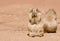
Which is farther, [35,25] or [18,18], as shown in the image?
[18,18]

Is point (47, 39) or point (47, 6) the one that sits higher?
point (47, 6)

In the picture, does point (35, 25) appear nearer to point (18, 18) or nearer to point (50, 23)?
point (50, 23)

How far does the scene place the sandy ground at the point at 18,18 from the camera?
1.32 meters

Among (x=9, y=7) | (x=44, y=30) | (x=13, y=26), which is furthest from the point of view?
(x=9, y=7)

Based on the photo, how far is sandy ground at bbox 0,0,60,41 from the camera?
1.32 m

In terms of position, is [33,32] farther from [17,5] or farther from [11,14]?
[17,5]

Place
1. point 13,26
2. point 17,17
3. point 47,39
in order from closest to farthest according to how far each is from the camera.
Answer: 1. point 47,39
2. point 13,26
3. point 17,17

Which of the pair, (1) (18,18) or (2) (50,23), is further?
(1) (18,18)

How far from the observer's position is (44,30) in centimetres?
141

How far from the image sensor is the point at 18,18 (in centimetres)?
167

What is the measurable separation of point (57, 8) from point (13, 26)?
48cm

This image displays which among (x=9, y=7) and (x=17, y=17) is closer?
(x=17, y=17)

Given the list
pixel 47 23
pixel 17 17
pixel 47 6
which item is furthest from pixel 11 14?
pixel 47 23

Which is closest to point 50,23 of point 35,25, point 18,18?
point 35,25
